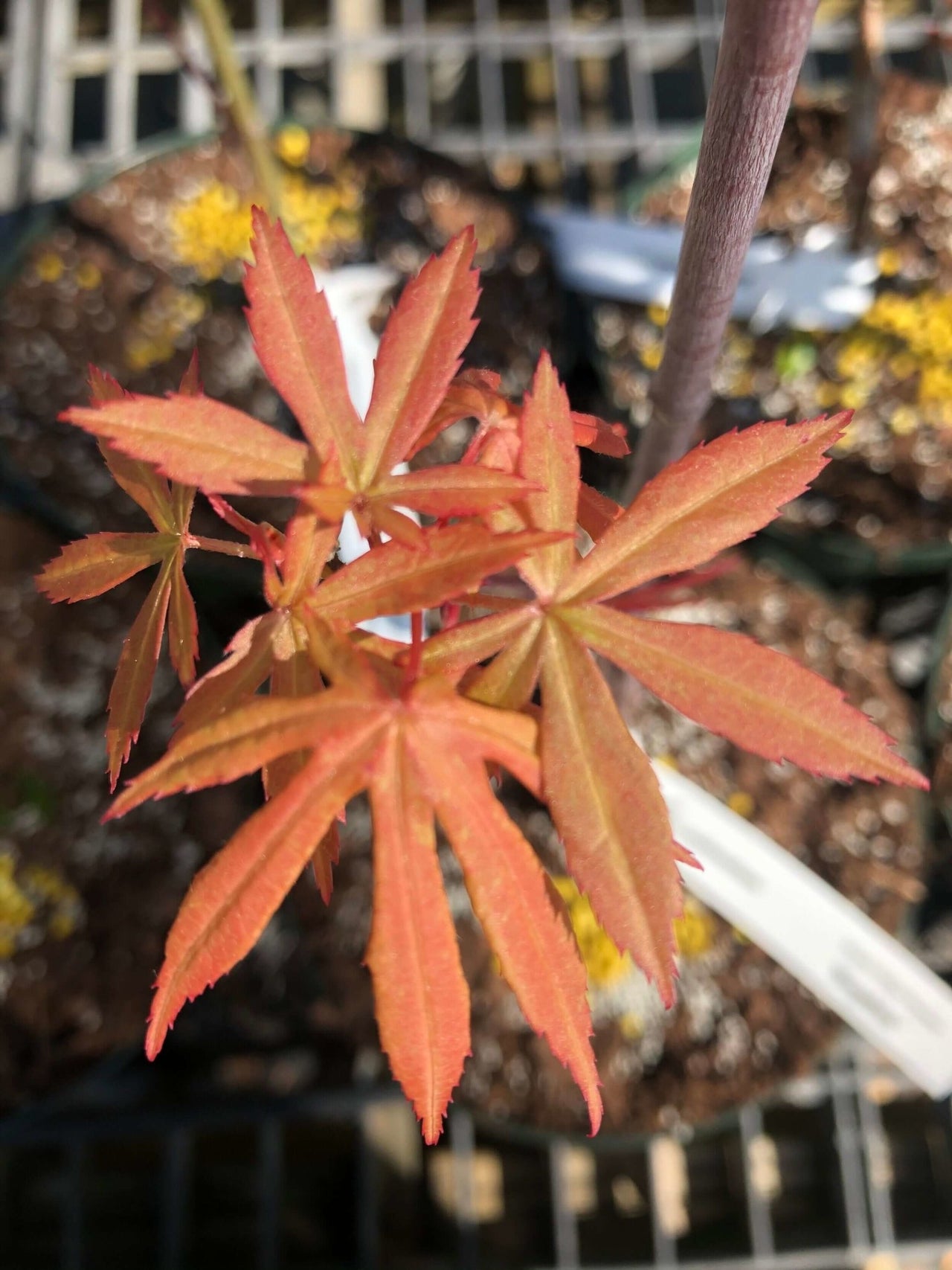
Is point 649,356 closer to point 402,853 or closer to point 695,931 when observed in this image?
point 695,931

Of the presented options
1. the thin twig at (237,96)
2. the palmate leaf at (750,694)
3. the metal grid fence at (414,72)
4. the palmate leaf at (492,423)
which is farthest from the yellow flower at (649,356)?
the palmate leaf at (750,694)

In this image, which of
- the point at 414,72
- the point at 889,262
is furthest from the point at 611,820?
the point at 414,72

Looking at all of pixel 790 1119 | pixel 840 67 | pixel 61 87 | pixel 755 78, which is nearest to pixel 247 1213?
pixel 790 1119

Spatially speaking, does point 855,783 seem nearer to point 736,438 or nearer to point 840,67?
point 736,438

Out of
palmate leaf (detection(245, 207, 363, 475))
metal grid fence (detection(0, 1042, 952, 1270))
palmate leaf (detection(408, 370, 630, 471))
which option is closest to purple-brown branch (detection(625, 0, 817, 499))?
palmate leaf (detection(408, 370, 630, 471))

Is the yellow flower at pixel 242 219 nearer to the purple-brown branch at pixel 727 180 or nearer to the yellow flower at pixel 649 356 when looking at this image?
the yellow flower at pixel 649 356

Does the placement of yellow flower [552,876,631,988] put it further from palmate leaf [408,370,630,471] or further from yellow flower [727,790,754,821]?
palmate leaf [408,370,630,471]
